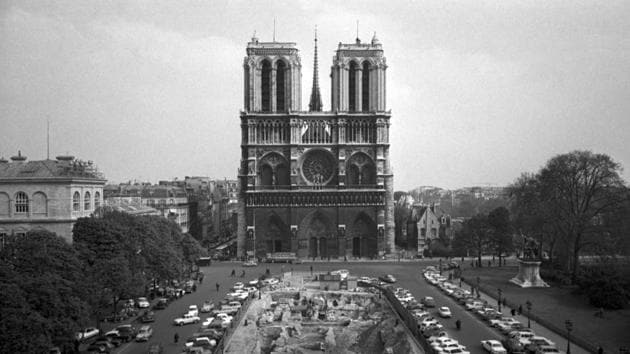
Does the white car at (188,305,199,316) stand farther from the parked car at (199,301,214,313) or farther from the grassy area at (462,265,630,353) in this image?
the grassy area at (462,265,630,353)

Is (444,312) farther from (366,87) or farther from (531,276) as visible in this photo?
(366,87)

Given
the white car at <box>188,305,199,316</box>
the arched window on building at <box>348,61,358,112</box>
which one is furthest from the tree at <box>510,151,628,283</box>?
the white car at <box>188,305,199,316</box>

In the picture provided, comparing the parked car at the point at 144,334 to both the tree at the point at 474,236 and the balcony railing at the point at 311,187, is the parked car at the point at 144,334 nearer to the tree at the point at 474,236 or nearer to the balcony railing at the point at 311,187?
the tree at the point at 474,236

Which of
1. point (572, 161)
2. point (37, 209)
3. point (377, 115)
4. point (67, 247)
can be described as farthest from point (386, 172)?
point (67, 247)

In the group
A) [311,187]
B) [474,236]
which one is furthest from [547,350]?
[311,187]

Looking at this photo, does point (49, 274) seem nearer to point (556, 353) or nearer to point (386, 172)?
point (556, 353)

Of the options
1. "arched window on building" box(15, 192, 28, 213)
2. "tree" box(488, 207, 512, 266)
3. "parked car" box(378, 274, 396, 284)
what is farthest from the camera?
"tree" box(488, 207, 512, 266)
